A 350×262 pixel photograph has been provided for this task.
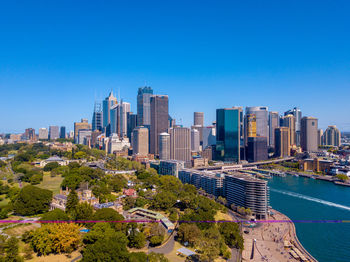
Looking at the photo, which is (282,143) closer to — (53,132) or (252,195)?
(252,195)

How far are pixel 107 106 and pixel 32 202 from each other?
114 m

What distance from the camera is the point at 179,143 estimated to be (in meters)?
79.1

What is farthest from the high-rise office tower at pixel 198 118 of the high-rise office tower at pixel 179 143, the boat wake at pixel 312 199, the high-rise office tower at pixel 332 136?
the boat wake at pixel 312 199

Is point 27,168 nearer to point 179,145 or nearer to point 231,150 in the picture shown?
point 179,145

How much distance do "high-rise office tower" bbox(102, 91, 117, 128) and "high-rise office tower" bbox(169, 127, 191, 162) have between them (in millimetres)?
68769

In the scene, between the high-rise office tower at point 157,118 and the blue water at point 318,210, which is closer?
the blue water at point 318,210

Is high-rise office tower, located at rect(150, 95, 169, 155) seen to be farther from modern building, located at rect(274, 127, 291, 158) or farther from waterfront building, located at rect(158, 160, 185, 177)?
modern building, located at rect(274, 127, 291, 158)

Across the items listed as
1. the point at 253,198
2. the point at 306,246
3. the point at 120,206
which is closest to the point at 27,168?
the point at 120,206

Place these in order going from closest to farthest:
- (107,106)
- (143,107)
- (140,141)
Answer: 1. (140,141)
2. (143,107)
3. (107,106)

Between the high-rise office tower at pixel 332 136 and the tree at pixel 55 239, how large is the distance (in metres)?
136

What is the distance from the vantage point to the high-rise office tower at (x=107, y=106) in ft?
449

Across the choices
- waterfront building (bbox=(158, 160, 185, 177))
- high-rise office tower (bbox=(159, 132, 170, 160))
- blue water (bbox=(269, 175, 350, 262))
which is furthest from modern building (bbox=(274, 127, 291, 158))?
waterfront building (bbox=(158, 160, 185, 177))

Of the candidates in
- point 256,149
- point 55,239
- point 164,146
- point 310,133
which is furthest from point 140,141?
point 310,133

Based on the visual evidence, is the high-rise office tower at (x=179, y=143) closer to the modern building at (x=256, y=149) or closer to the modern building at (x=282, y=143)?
the modern building at (x=256, y=149)
